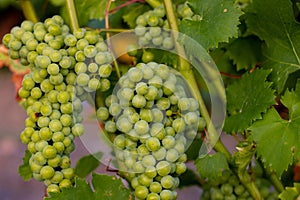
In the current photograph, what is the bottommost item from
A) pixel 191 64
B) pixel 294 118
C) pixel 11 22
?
pixel 11 22

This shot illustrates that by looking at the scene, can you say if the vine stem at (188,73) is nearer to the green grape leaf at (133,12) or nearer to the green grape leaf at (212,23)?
the green grape leaf at (212,23)

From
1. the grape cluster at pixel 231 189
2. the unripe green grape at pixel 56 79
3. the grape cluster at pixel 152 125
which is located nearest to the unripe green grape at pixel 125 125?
the grape cluster at pixel 152 125

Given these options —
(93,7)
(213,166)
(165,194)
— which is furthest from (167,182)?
(93,7)

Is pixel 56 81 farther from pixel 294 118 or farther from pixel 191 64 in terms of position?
pixel 294 118

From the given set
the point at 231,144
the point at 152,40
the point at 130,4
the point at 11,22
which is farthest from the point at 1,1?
the point at 152,40

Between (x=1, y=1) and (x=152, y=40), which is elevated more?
(x=152, y=40)

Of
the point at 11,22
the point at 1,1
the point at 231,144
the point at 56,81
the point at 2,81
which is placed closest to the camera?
the point at 56,81
